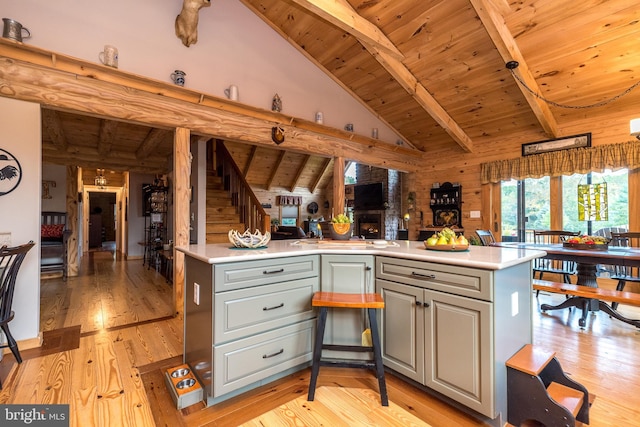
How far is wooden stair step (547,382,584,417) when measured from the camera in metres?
1.60

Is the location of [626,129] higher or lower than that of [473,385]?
higher

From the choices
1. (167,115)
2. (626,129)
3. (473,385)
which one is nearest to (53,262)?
(167,115)

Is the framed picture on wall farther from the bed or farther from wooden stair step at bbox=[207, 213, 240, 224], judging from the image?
the bed

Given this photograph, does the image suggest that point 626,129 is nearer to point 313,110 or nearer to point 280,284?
point 313,110

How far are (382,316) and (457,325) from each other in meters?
0.56

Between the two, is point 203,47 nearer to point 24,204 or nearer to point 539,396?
point 24,204

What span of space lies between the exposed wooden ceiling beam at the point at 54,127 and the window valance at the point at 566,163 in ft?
22.9

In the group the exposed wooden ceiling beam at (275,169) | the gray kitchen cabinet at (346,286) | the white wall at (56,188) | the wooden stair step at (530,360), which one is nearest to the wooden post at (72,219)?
the white wall at (56,188)

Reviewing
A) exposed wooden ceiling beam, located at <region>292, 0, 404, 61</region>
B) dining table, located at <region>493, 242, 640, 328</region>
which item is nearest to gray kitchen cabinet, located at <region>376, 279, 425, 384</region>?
dining table, located at <region>493, 242, 640, 328</region>

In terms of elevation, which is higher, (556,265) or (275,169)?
(275,169)

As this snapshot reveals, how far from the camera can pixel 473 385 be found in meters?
1.65

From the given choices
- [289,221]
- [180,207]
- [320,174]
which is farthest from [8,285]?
[320,174]

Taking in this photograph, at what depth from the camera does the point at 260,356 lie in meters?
1.94

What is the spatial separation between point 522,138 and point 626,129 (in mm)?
1285
